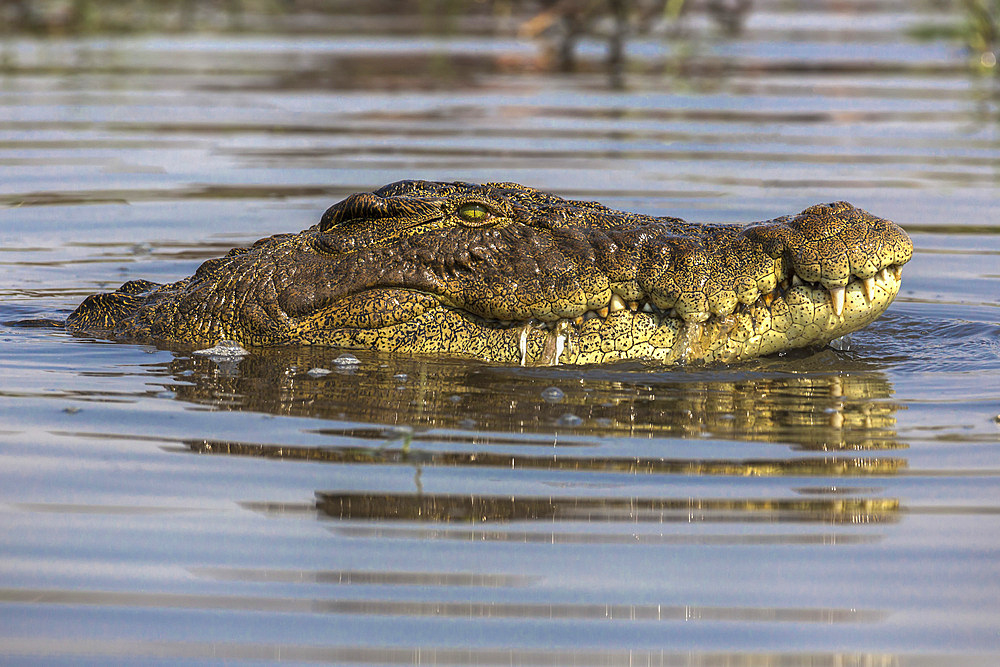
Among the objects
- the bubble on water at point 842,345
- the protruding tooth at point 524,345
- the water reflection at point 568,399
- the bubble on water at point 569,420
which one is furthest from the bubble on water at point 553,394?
the bubble on water at point 842,345

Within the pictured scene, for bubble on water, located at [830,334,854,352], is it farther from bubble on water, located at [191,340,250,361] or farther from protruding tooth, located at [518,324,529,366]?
bubble on water, located at [191,340,250,361]

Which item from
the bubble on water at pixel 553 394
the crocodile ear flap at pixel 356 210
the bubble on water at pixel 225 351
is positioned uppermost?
the crocodile ear flap at pixel 356 210

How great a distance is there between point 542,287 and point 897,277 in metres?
1.31

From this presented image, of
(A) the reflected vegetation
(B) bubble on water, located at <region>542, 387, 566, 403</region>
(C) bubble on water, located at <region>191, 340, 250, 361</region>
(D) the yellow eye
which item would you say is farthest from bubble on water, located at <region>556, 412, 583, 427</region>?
(C) bubble on water, located at <region>191, 340, 250, 361</region>

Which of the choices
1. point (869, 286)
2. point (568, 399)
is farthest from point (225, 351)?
point (869, 286)

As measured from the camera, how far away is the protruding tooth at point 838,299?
527cm

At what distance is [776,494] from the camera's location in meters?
4.17

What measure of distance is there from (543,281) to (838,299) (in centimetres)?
109

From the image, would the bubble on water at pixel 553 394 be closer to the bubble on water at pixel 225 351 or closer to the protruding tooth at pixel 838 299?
the protruding tooth at pixel 838 299

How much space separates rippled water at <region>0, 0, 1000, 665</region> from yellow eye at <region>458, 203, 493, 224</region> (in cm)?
58

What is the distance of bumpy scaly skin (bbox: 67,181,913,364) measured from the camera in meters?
5.26

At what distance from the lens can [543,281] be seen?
17.8ft

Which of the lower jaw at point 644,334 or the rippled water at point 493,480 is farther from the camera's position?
the lower jaw at point 644,334
